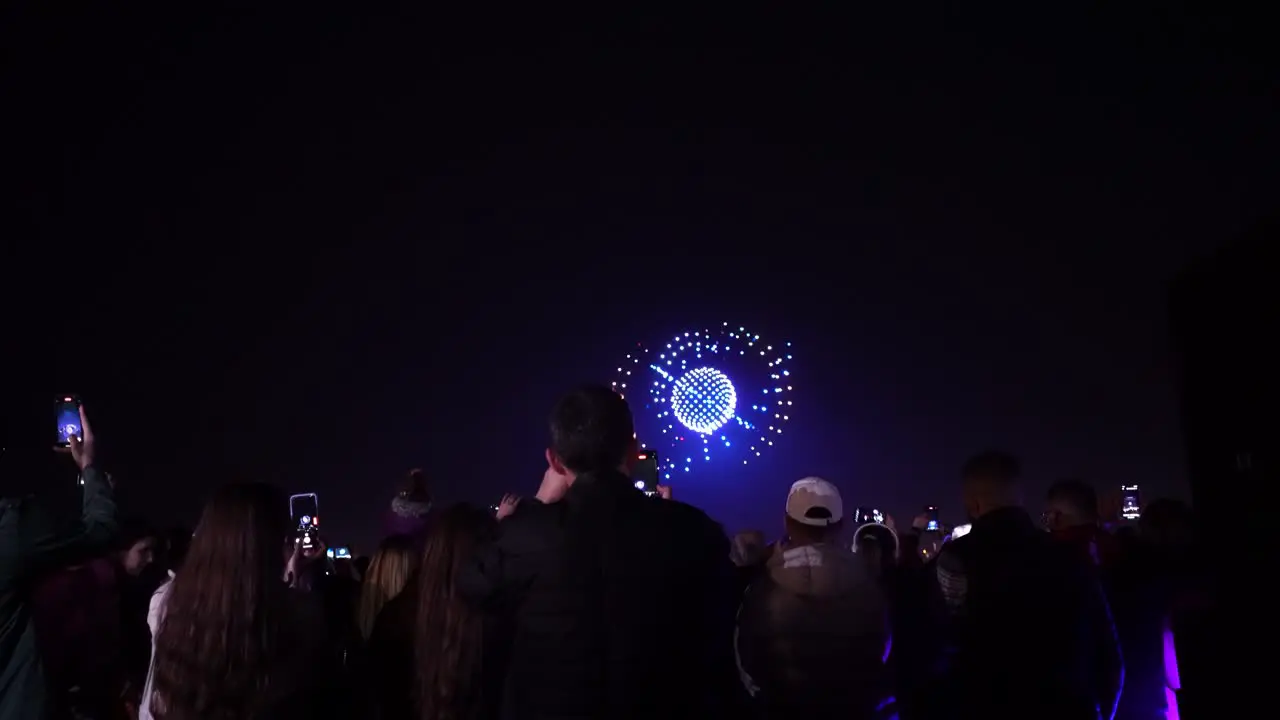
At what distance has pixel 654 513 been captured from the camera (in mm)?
3137

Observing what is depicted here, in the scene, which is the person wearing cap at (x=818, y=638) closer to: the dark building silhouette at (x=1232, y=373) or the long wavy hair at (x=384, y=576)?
the dark building silhouette at (x=1232, y=373)

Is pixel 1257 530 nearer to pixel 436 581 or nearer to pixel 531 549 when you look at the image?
pixel 531 549

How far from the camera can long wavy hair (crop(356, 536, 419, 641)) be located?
4750mm

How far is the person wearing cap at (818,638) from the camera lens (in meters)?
3.92

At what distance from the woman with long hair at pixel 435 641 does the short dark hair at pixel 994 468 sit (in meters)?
1.89

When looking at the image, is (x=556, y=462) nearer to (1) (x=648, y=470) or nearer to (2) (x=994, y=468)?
(2) (x=994, y=468)

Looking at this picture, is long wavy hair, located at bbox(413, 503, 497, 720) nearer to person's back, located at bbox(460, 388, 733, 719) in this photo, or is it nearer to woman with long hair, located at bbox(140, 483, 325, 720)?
woman with long hair, located at bbox(140, 483, 325, 720)

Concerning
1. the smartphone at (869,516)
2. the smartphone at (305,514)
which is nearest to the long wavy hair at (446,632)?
the smartphone at (305,514)

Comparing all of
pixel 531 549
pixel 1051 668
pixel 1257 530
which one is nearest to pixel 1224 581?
pixel 1257 530

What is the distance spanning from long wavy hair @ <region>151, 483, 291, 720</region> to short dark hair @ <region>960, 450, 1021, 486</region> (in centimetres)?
261

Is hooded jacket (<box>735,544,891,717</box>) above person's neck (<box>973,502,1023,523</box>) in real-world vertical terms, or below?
below

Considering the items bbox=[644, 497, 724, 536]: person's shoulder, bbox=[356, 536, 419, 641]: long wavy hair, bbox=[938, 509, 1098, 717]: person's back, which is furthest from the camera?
bbox=[356, 536, 419, 641]: long wavy hair

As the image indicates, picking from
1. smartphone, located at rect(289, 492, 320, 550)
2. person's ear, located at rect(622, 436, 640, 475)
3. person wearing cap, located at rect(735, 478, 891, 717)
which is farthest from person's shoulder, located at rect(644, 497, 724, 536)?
smartphone, located at rect(289, 492, 320, 550)

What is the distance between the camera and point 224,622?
3369mm
